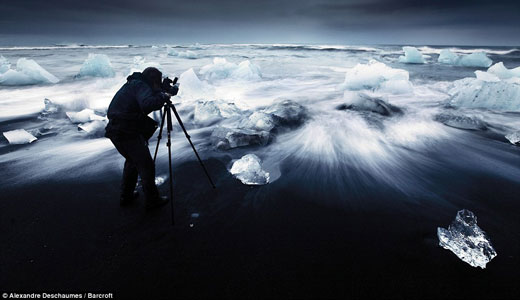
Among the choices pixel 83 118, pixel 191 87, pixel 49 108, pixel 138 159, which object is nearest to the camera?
pixel 138 159

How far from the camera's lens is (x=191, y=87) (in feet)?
36.1

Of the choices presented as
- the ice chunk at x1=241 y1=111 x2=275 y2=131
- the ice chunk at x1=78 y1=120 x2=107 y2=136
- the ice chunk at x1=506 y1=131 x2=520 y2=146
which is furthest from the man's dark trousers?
the ice chunk at x1=506 y1=131 x2=520 y2=146

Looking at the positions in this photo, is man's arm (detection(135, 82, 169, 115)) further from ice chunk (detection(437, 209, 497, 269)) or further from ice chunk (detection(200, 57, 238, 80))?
ice chunk (detection(200, 57, 238, 80))

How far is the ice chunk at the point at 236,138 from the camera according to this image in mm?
5621

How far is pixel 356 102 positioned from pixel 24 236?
9.71 m

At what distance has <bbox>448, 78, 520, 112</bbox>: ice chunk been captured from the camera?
8.91 m

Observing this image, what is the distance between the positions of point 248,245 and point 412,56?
3137 cm

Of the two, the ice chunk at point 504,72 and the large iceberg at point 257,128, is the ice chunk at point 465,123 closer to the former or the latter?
the large iceberg at point 257,128

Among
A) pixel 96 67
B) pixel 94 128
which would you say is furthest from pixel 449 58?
pixel 94 128

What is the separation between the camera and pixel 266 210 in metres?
3.47

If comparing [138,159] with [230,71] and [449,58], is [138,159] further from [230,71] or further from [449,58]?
[449,58]

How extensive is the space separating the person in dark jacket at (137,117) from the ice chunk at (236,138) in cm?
256

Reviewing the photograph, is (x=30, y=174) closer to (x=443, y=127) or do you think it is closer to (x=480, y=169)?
(x=480, y=169)

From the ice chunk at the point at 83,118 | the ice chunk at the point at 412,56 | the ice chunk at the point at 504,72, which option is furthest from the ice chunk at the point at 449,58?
the ice chunk at the point at 83,118
